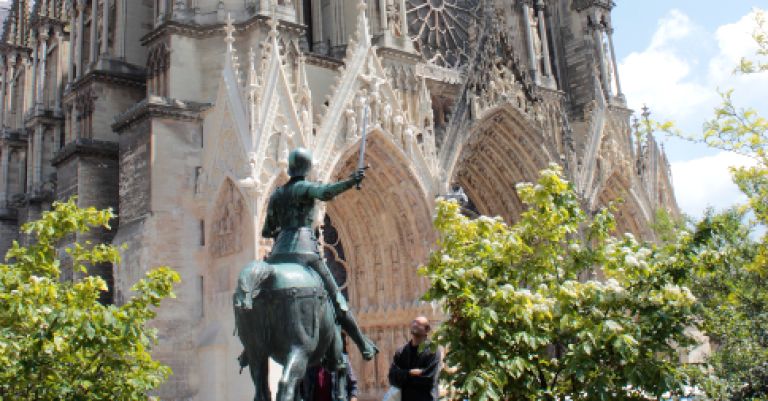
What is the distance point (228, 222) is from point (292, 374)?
9679mm

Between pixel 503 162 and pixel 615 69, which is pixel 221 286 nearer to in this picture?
pixel 503 162

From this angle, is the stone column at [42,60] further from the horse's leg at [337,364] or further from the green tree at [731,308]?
the green tree at [731,308]

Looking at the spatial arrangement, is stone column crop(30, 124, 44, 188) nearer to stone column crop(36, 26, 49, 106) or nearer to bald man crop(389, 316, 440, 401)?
stone column crop(36, 26, 49, 106)

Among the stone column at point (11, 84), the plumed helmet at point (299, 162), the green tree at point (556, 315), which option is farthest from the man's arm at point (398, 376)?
the stone column at point (11, 84)

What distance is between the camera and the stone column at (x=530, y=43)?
24188mm

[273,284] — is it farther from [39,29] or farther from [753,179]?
[39,29]

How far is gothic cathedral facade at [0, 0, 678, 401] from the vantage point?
16078 millimetres

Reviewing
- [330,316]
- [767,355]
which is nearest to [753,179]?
[767,355]

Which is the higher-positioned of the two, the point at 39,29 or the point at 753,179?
the point at 39,29

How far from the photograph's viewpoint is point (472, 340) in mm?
9172

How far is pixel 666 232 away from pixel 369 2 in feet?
33.8

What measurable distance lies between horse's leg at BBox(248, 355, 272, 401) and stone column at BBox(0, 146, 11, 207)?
76.2 feet

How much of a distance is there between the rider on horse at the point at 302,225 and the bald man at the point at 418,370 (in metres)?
Answer: 0.53

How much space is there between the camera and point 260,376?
22.9ft
